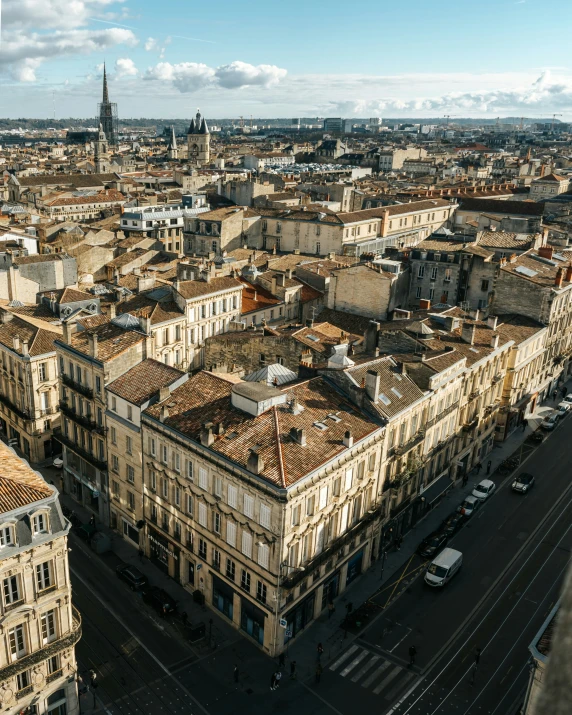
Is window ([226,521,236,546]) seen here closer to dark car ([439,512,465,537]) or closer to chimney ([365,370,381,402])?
chimney ([365,370,381,402])

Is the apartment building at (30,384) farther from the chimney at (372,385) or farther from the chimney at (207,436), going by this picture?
the chimney at (372,385)

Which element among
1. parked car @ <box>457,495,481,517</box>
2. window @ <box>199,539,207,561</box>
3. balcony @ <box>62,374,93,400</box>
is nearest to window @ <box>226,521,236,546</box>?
window @ <box>199,539,207,561</box>

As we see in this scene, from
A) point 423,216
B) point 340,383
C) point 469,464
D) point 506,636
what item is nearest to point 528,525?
point 469,464

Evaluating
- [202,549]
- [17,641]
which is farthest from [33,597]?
[202,549]

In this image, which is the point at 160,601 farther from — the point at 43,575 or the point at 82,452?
the point at 82,452

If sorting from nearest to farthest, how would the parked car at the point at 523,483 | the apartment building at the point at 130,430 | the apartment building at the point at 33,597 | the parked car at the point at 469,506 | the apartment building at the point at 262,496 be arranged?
the apartment building at the point at 33,597 < the apartment building at the point at 262,496 < the apartment building at the point at 130,430 < the parked car at the point at 469,506 < the parked car at the point at 523,483

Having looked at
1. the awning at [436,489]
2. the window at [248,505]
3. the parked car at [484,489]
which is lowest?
the parked car at [484,489]

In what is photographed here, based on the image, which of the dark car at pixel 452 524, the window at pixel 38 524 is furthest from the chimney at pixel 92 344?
the dark car at pixel 452 524
